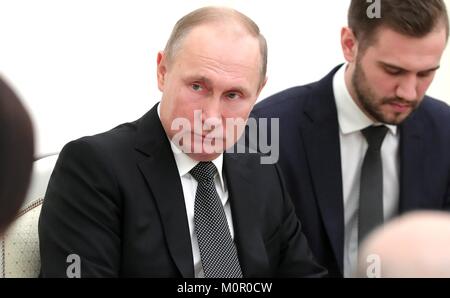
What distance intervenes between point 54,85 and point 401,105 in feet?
3.93

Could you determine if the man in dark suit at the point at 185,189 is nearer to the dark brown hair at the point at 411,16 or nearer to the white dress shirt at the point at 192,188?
the white dress shirt at the point at 192,188

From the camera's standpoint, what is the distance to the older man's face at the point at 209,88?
5.28 ft

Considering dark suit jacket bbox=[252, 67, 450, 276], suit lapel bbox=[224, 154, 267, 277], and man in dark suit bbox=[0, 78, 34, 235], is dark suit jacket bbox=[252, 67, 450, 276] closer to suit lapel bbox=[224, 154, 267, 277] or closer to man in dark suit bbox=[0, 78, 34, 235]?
suit lapel bbox=[224, 154, 267, 277]

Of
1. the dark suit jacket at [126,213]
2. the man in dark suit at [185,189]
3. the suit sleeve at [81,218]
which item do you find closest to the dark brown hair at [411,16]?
the man in dark suit at [185,189]

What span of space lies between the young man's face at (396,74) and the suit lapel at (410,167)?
7cm

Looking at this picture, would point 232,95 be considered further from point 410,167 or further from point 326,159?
point 410,167

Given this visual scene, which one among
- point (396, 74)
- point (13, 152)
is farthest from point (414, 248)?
point (396, 74)

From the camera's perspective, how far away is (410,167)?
2072 millimetres

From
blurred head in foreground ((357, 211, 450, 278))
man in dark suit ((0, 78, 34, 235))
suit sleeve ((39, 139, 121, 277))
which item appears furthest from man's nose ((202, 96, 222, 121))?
man in dark suit ((0, 78, 34, 235))

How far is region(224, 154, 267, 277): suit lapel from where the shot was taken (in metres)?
1.61

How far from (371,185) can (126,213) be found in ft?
2.66

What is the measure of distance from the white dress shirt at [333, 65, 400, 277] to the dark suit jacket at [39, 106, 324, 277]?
45 centimetres
